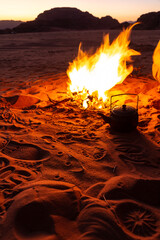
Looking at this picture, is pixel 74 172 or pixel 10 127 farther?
pixel 10 127

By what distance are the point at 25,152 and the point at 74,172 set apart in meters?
0.97

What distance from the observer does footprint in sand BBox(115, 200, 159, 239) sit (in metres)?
1.97

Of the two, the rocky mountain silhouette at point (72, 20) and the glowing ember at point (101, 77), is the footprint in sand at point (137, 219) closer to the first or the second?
the glowing ember at point (101, 77)

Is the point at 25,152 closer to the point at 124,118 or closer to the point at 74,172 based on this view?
the point at 74,172

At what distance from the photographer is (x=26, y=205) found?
2.14 meters

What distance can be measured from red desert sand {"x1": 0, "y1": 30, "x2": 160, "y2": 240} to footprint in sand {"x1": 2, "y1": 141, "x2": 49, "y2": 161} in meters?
0.02

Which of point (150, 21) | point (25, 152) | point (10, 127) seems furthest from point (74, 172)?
point (150, 21)

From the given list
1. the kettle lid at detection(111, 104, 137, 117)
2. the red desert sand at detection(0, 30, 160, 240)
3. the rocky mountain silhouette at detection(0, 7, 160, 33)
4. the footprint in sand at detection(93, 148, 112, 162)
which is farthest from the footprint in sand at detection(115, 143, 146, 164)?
the rocky mountain silhouette at detection(0, 7, 160, 33)

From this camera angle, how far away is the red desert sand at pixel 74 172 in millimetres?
2006

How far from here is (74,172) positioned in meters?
2.84

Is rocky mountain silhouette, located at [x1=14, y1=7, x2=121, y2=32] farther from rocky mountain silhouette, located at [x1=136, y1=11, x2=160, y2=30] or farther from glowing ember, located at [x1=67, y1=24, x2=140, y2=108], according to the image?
glowing ember, located at [x1=67, y1=24, x2=140, y2=108]

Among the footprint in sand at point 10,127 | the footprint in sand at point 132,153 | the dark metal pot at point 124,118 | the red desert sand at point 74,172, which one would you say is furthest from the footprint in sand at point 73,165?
the footprint in sand at point 10,127

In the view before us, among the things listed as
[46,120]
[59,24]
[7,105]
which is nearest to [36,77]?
[7,105]

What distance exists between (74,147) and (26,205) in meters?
1.46
